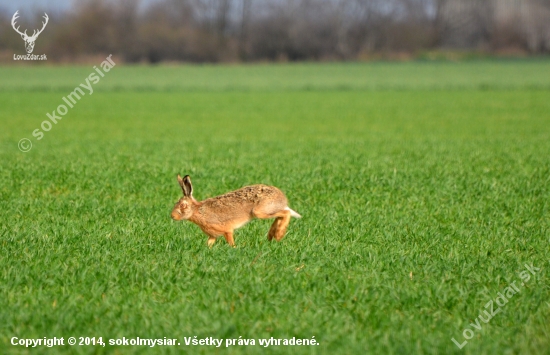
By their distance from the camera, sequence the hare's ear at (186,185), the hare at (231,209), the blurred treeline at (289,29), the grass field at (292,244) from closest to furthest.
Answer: the grass field at (292,244), the hare's ear at (186,185), the hare at (231,209), the blurred treeline at (289,29)

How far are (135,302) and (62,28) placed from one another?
73109 millimetres

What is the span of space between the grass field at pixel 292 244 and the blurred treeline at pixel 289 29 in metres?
57.3

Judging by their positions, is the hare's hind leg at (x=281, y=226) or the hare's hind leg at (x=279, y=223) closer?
the hare's hind leg at (x=279, y=223)

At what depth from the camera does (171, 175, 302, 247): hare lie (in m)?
6.58

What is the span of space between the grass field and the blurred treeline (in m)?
57.3

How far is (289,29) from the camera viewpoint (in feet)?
273

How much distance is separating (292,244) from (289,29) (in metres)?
77.9

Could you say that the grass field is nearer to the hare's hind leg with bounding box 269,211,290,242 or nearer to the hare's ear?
the hare's hind leg with bounding box 269,211,290,242

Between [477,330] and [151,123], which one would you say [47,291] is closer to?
[477,330]

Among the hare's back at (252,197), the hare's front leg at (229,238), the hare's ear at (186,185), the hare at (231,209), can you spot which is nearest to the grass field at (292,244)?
the hare's front leg at (229,238)

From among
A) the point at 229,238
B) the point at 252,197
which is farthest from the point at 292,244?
the point at 252,197

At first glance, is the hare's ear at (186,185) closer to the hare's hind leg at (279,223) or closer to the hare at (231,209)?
the hare at (231,209)

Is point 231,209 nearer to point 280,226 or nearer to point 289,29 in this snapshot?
point 280,226

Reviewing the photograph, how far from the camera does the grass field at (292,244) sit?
5008mm
